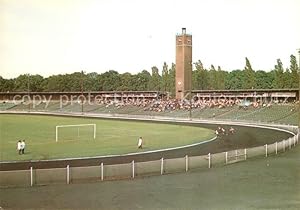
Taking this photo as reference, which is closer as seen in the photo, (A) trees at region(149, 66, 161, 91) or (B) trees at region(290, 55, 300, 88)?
(B) trees at region(290, 55, 300, 88)

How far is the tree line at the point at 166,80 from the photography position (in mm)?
104575

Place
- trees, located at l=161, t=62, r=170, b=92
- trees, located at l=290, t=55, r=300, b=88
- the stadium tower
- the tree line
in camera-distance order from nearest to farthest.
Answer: trees, located at l=290, t=55, r=300, b=88, the tree line, the stadium tower, trees, located at l=161, t=62, r=170, b=92

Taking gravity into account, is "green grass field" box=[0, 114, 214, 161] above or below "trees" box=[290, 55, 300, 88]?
below

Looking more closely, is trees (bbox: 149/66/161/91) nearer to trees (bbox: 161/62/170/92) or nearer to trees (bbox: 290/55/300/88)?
trees (bbox: 161/62/170/92)

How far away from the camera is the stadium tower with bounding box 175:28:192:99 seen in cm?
11019

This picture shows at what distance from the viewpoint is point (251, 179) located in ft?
78.7

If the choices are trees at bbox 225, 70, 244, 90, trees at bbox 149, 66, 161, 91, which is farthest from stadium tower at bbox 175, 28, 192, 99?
trees at bbox 149, 66, 161, 91

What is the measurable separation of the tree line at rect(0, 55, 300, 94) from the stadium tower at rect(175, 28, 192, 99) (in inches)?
541

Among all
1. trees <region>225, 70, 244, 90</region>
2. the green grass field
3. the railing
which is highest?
trees <region>225, 70, 244, 90</region>

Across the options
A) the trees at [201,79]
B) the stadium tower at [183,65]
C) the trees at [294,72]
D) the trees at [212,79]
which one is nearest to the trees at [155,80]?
the trees at [201,79]

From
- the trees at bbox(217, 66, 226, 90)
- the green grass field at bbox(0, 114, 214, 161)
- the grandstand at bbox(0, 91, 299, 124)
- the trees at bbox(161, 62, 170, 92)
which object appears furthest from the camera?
the trees at bbox(161, 62, 170, 92)

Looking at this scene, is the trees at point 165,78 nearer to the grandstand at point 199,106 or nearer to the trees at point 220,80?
the grandstand at point 199,106

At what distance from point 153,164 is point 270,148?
12.0m

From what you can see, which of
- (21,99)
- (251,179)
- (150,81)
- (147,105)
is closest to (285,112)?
(147,105)
